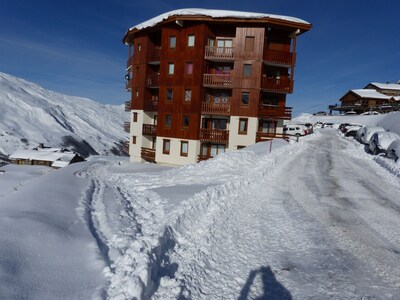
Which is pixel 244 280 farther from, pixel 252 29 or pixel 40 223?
pixel 252 29

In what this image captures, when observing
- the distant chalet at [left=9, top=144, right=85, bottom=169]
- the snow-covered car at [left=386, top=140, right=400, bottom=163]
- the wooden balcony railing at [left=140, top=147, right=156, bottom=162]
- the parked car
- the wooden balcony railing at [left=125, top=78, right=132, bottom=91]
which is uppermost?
the wooden balcony railing at [left=125, top=78, right=132, bottom=91]

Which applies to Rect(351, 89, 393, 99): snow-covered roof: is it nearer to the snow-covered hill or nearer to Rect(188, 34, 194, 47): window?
Rect(188, 34, 194, 47): window

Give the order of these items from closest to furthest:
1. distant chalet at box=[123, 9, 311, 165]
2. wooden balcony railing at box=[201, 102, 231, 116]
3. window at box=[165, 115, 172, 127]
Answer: distant chalet at box=[123, 9, 311, 165], wooden balcony railing at box=[201, 102, 231, 116], window at box=[165, 115, 172, 127]

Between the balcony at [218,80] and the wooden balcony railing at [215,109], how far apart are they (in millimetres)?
1825

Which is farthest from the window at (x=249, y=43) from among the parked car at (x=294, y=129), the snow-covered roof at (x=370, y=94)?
the snow-covered roof at (x=370, y=94)

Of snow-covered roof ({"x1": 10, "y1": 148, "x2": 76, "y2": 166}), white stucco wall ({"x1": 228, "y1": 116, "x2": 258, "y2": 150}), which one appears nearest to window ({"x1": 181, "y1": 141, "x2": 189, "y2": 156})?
white stucco wall ({"x1": 228, "y1": 116, "x2": 258, "y2": 150})

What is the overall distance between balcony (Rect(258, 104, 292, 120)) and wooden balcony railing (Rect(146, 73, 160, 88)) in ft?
37.1

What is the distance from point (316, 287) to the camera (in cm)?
519

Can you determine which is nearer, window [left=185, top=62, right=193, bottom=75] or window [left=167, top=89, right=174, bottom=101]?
window [left=185, top=62, right=193, bottom=75]

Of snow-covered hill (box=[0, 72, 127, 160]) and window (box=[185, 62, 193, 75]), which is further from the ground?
window (box=[185, 62, 193, 75])

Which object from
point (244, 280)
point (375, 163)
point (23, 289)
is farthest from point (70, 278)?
point (375, 163)

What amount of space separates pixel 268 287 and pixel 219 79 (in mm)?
23544

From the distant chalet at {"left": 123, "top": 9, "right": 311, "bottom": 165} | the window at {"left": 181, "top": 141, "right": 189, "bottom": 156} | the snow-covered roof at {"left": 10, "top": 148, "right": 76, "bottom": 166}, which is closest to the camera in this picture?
the distant chalet at {"left": 123, "top": 9, "right": 311, "bottom": 165}

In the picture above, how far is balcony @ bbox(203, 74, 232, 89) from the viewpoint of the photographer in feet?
87.4
